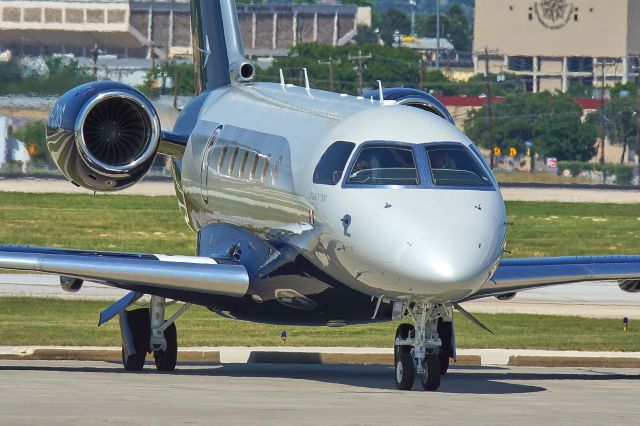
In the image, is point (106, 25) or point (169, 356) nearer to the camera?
point (169, 356)

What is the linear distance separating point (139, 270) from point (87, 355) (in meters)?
3.60

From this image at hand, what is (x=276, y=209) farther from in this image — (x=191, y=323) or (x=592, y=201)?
(x=592, y=201)

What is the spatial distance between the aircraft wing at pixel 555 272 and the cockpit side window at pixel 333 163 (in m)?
2.52

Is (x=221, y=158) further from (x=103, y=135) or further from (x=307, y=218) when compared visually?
(x=307, y=218)

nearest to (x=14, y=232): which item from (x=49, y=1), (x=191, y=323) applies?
(x=191, y=323)

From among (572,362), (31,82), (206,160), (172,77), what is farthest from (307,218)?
(172,77)

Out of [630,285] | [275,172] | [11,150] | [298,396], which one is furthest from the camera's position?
[11,150]

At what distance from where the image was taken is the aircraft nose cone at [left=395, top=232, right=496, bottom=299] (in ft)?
54.1

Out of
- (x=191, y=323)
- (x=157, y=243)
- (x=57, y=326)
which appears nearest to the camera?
(x=57, y=326)

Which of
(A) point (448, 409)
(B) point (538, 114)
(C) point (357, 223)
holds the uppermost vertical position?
(C) point (357, 223)

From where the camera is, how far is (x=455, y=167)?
17.9m

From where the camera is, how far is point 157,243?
49.1 meters

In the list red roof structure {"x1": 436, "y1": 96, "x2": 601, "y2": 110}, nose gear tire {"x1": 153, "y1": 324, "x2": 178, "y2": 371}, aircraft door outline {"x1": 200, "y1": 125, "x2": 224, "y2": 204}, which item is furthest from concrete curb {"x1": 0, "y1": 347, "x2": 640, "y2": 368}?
red roof structure {"x1": 436, "y1": 96, "x2": 601, "y2": 110}

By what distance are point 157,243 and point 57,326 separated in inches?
892
